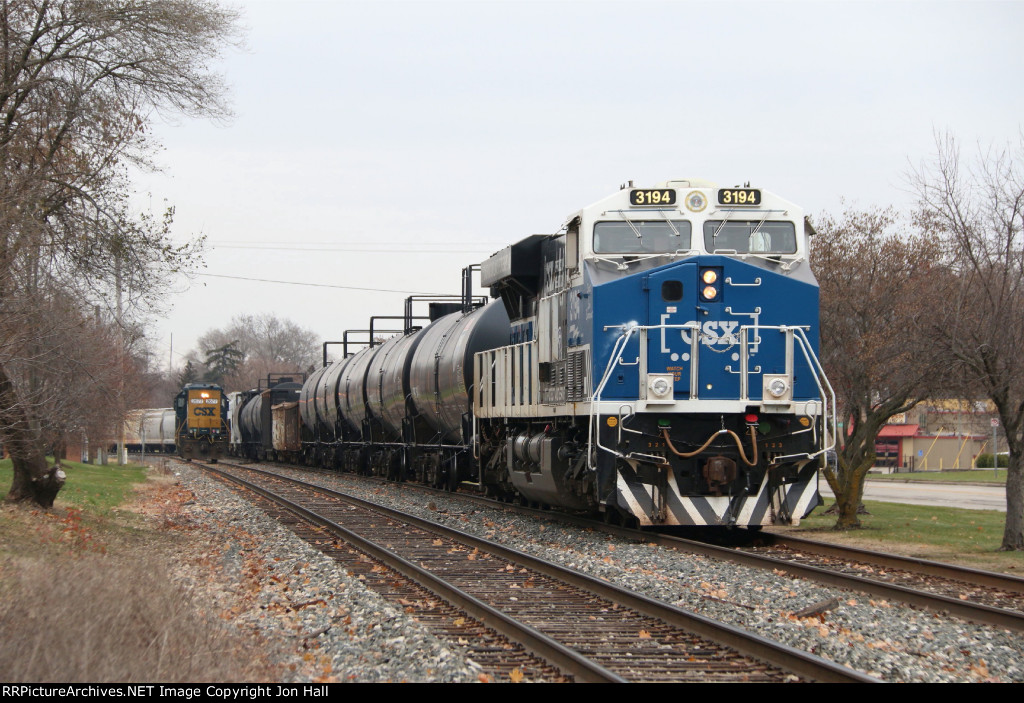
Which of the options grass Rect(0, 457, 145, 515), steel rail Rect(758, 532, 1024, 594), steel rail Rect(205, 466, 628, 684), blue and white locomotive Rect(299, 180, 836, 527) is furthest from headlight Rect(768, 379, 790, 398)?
grass Rect(0, 457, 145, 515)

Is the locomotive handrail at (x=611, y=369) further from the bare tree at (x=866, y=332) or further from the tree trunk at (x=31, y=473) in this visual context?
the tree trunk at (x=31, y=473)

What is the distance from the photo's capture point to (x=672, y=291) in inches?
519

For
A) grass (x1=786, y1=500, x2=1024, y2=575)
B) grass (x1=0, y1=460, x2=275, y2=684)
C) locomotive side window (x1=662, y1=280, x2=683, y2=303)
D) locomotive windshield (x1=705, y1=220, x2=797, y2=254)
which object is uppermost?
locomotive windshield (x1=705, y1=220, x2=797, y2=254)

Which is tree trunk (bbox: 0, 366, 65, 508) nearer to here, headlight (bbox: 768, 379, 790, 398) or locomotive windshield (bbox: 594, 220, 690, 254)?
locomotive windshield (bbox: 594, 220, 690, 254)

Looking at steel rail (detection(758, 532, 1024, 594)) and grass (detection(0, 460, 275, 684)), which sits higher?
grass (detection(0, 460, 275, 684))

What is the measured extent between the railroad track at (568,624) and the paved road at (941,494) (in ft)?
52.2

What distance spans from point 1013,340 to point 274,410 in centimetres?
3528

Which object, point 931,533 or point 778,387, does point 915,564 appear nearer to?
point 778,387

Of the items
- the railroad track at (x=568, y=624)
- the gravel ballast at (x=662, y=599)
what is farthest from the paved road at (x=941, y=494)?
the railroad track at (x=568, y=624)

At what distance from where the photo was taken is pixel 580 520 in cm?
1550

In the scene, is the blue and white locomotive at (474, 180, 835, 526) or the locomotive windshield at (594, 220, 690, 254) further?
the locomotive windshield at (594, 220, 690, 254)

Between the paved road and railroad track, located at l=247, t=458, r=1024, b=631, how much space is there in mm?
12424

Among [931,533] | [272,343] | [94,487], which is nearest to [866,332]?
[931,533]

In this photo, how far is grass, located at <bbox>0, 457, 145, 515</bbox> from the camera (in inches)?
794
